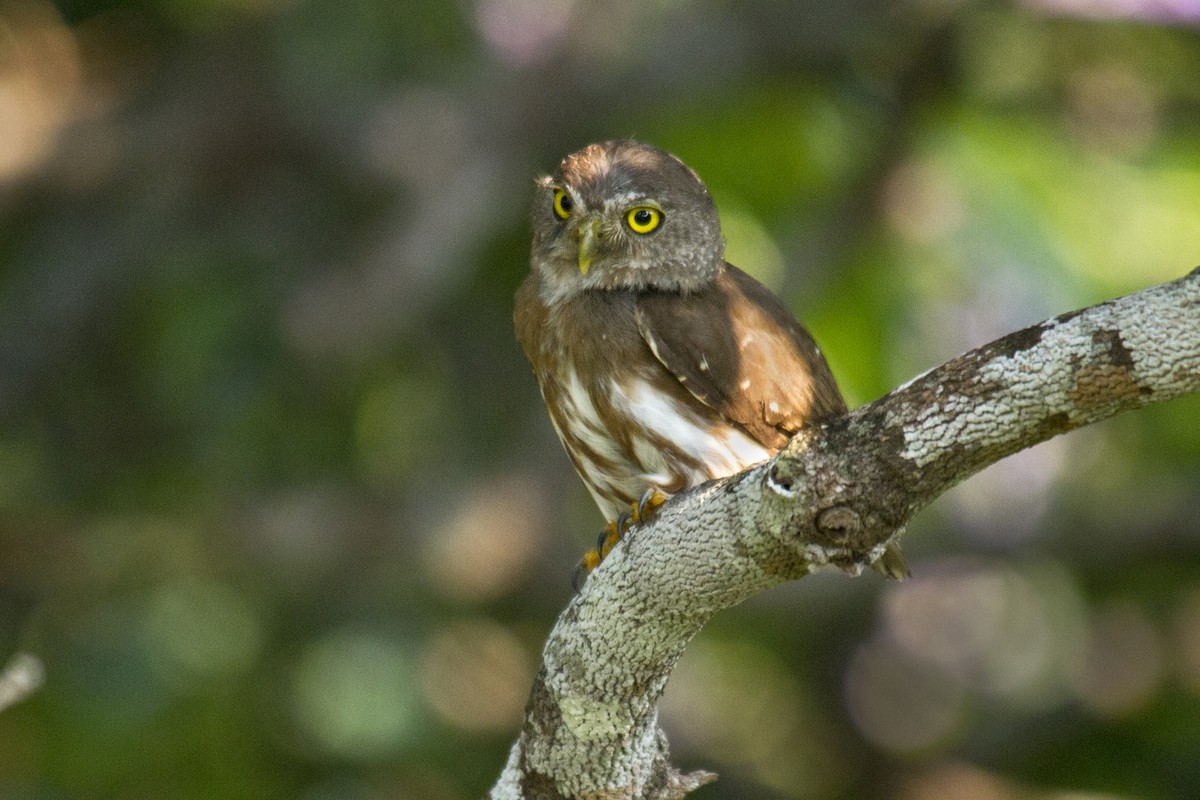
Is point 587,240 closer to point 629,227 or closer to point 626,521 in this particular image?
point 629,227

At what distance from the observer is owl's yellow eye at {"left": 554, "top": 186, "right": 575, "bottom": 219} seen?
4.60 m

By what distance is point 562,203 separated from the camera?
4645 mm

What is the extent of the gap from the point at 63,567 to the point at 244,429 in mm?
936

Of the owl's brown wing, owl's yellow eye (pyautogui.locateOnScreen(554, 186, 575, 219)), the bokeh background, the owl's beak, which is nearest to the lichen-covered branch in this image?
the owl's brown wing

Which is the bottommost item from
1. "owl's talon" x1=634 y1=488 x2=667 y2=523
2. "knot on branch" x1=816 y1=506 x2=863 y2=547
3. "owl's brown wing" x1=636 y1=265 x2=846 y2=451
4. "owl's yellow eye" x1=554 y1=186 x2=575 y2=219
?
"knot on branch" x1=816 y1=506 x2=863 y2=547

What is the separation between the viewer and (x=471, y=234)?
6.59 meters

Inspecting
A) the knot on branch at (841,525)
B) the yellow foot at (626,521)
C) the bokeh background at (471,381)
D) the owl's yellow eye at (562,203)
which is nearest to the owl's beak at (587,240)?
the owl's yellow eye at (562,203)

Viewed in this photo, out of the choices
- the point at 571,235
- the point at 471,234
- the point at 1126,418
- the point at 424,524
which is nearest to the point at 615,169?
the point at 571,235

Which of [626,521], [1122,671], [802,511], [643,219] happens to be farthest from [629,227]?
[1122,671]

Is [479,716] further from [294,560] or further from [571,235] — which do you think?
[571,235]

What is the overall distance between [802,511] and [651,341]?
1400mm

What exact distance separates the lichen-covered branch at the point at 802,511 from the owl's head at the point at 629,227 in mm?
1294

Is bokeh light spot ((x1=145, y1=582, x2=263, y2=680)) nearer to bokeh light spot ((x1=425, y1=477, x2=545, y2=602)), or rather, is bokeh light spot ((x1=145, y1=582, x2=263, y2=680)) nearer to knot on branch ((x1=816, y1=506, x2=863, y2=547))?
bokeh light spot ((x1=425, y1=477, x2=545, y2=602))

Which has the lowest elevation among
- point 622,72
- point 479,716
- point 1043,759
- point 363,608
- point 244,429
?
point 1043,759
